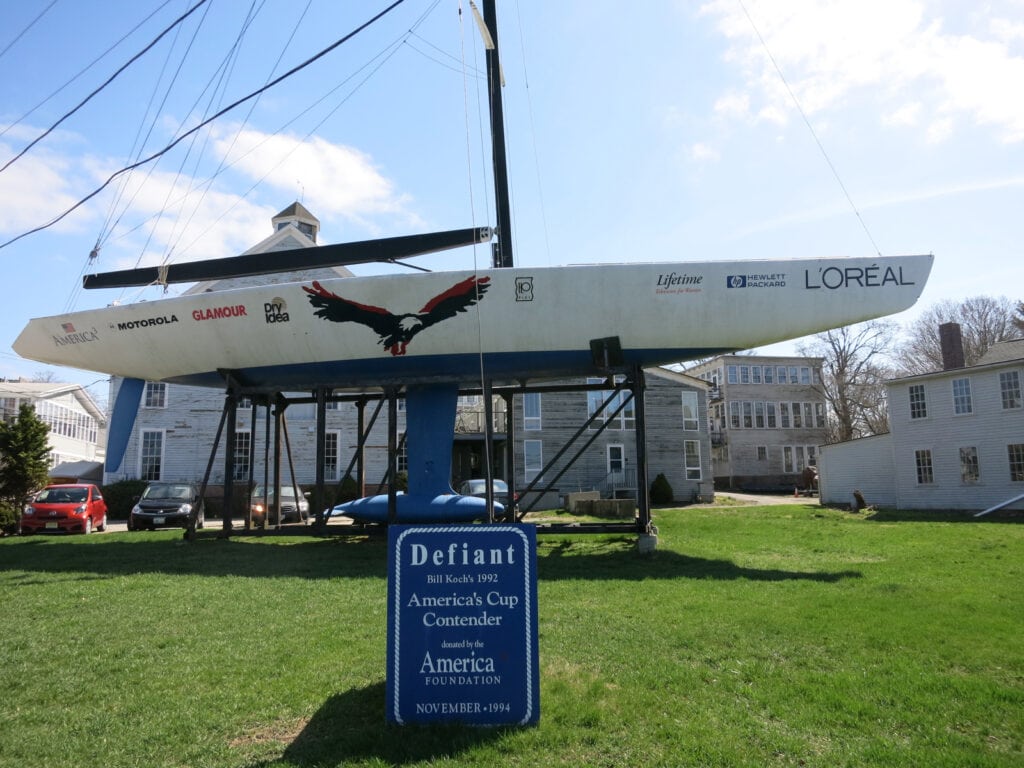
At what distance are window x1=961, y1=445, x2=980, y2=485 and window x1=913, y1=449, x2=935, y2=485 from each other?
98cm

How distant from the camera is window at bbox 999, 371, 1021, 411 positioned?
66.8ft

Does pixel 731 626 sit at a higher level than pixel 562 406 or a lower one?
lower

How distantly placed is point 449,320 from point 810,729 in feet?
28.3

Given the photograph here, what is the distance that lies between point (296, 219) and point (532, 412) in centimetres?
1338

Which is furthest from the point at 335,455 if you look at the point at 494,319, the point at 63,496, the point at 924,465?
the point at 924,465

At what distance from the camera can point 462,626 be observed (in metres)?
3.79

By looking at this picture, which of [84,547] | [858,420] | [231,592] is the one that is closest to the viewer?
[231,592]

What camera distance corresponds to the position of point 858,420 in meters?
42.7

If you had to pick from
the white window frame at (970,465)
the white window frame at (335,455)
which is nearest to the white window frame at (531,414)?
the white window frame at (335,455)

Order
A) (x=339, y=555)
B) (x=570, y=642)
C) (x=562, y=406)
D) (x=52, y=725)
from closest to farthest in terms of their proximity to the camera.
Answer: (x=52, y=725)
(x=570, y=642)
(x=339, y=555)
(x=562, y=406)

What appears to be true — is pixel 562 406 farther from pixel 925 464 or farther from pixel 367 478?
pixel 925 464

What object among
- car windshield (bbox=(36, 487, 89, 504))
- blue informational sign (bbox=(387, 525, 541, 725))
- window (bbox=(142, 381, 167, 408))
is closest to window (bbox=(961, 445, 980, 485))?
blue informational sign (bbox=(387, 525, 541, 725))

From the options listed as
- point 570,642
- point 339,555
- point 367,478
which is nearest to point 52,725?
point 570,642

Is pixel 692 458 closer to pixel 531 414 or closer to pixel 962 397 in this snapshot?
pixel 531 414
